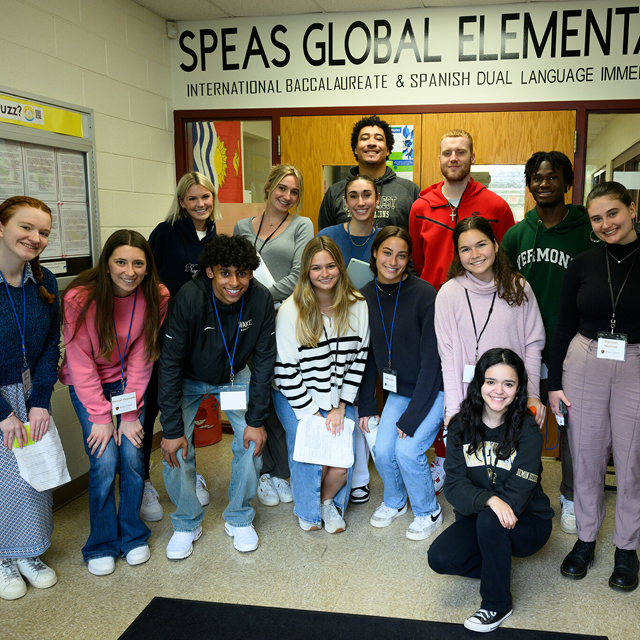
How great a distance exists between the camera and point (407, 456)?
263 cm

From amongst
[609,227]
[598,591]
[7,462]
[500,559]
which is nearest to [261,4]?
[609,227]

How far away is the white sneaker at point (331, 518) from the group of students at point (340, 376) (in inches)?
0.5

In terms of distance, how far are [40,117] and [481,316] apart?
2334 millimetres

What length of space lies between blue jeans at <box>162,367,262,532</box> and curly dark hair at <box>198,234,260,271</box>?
557mm

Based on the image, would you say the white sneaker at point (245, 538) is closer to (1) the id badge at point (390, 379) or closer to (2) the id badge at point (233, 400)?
(2) the id badge at point (233, 400)

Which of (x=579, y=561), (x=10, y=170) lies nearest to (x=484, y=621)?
(x=579, y=561)

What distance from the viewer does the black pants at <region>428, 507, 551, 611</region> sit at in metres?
2.05

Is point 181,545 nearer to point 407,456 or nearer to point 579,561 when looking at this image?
point 407,456

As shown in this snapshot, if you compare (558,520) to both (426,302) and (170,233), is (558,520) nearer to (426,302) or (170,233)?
(426,302)

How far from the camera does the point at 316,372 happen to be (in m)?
2.63

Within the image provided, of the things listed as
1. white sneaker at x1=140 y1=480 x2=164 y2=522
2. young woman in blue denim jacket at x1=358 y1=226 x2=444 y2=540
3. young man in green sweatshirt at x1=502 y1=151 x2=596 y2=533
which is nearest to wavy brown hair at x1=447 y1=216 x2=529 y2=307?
young woman in blue denim jacket at x1=358 y1=226 x2=444 y2=540

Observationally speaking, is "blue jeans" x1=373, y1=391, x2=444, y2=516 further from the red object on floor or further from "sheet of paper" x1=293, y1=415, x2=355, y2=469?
the red object on floor

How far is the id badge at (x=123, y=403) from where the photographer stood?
2.41 meters

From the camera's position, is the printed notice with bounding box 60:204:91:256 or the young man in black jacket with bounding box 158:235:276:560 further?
the printed notice with bounding box 60:204:91:256
